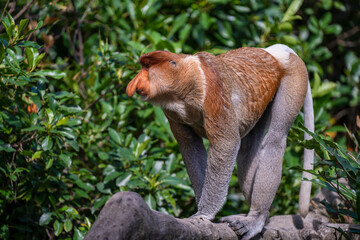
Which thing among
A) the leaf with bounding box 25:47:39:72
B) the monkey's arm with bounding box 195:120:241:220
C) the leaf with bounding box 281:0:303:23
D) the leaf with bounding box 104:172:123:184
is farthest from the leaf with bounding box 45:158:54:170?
the leaf with bounding box 281:0:303:23

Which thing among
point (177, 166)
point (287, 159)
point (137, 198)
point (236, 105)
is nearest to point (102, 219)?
point (137, 198)

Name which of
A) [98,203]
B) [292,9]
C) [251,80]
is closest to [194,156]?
[251,80]

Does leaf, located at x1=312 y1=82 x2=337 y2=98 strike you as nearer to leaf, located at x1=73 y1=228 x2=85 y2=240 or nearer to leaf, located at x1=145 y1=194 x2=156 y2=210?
leaf, located at x1=145 y1=194 x2=156 y2=210

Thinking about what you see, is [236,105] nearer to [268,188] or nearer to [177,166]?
[268,188]

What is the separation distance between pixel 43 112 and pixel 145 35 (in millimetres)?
1595

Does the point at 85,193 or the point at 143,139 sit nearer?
the point at 85,193

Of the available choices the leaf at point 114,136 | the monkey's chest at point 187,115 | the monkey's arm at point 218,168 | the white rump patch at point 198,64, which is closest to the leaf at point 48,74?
the leaf at point 114,136

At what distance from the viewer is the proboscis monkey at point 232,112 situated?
2.59 m

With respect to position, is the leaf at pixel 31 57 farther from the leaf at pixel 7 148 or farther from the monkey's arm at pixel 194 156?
the monkey's arm at pixel 194 156

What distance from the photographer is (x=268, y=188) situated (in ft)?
9.89

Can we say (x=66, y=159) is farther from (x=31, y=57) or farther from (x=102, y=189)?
(x=31, y=57)

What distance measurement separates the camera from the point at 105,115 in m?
4.28

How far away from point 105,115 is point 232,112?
191 cm

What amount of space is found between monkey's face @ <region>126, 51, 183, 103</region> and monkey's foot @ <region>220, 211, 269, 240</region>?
93 cm
